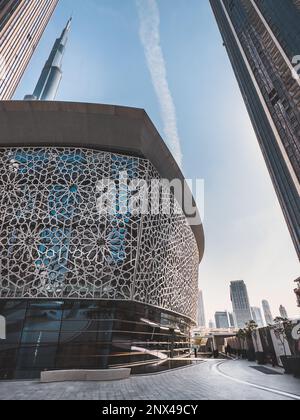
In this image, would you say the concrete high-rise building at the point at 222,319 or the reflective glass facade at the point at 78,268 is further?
the concrete high-rise building at the point at 222,319

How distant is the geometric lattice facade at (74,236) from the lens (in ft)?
47.2

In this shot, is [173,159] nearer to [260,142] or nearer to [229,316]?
[260,142]

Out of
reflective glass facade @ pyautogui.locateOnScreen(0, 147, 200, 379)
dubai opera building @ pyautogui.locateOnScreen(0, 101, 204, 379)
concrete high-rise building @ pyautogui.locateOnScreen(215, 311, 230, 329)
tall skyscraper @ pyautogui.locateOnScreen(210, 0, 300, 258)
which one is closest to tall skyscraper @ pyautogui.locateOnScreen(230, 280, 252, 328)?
concrete high-rise building @ pyautogui.locateOnScreen(215, 311, 230, 329)

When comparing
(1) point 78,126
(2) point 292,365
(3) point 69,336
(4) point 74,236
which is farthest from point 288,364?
(1) point 78,126

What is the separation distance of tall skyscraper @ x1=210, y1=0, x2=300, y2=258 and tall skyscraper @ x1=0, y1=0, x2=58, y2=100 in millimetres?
49060

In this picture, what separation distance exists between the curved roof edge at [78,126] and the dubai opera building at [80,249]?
0.26 ft

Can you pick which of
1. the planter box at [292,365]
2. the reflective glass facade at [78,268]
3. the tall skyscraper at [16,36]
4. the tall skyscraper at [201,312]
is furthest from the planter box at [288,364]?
the tall skyscraper at [201,312]

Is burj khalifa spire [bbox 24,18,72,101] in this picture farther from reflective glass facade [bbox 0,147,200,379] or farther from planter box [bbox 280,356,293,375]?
planter box [bbox 280,356,293,375]

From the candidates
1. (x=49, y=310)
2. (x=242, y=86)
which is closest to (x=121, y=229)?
(x=49, y=310)

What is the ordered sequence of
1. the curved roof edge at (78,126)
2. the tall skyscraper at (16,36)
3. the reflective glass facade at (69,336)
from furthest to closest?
the tall skyscraper at (16,36) < the curved roof edge at (78,126) < the reflective glass facade at (69,336)

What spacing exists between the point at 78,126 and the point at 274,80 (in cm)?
4396

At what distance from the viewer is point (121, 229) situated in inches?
645

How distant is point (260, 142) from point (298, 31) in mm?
18204

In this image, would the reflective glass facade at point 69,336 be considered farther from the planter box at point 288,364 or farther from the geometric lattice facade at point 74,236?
the planter box at point 288,364
